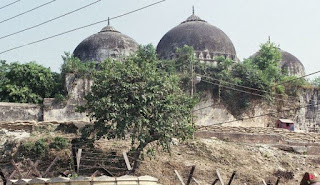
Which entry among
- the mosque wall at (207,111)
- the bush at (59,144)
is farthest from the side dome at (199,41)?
the bush at (59,144)

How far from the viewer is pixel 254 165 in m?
24.7

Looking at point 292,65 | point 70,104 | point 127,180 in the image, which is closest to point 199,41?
point 292,65

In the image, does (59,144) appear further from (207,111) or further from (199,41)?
(199,41)

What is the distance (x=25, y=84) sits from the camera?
28.4 metres

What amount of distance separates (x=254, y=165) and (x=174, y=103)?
210 inches

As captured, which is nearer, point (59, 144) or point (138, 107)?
point (138, 107)

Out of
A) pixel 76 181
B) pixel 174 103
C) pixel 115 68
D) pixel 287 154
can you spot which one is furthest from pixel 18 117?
pixel 76 181

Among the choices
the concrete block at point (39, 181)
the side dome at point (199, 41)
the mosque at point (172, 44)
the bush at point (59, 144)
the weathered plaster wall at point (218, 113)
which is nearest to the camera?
the concrete block at point (39, 181)

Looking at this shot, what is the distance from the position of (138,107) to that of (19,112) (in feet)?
26.8

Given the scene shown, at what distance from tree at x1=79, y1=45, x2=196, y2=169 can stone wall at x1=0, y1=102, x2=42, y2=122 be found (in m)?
5.81

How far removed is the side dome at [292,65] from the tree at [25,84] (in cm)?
1900

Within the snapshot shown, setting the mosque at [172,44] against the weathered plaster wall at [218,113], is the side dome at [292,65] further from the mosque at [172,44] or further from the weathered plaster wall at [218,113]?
the weathered plaster wall at [218,113]

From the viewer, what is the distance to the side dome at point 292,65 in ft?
134

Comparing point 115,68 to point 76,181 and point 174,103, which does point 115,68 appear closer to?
point 174,103
